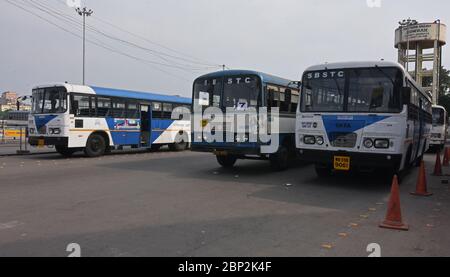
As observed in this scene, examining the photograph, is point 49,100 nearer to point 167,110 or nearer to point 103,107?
point 103,107

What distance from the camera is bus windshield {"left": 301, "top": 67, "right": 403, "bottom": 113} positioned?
9.61 metres

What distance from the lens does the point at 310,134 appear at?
10.5m

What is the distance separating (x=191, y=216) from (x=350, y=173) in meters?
7.48

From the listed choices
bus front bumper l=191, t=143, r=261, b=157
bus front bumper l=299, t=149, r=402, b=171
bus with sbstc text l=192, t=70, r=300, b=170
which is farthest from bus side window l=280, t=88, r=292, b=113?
bus front bumper l=299, t=149, r=402, b=171

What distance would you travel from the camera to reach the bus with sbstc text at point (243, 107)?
38.9ft

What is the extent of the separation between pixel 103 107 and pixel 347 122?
1171cm

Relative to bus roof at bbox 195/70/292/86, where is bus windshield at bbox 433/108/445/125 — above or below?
below

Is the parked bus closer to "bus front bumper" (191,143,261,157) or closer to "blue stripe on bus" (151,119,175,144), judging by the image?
"blue stripe on bus" (151,119,175,144)

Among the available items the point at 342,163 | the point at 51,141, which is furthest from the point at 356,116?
the point at 51,141

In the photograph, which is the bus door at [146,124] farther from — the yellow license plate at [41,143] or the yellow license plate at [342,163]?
the yellow license plate at [342,163]

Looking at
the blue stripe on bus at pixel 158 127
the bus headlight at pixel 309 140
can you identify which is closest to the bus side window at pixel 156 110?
the blue stripe on bus at pixel 158 127

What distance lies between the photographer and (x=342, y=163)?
9852 millimetres
